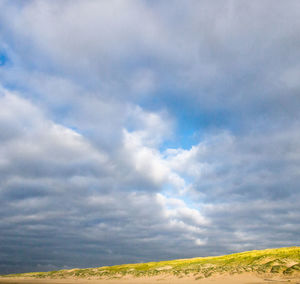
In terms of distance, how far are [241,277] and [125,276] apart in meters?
46.9

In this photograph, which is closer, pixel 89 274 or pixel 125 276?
pixel 125 276

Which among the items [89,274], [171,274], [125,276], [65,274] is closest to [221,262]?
[171,274]

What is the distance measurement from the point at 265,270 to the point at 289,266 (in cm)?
471

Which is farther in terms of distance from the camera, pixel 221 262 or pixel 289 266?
pixel 221 262

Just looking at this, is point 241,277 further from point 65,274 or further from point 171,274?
point 65,274

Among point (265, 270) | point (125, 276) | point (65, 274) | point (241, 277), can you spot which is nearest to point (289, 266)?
point (265, 270)

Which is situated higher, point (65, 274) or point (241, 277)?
point (65, 274)

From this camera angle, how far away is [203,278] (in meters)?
60.5

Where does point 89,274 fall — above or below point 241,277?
above

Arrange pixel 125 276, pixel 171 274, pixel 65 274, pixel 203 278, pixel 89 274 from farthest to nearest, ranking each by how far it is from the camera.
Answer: pixel 65 274 → pixel 89 274 → pixel 125 276 → pixel 171 274 → pixel 203 278

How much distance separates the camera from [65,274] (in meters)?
116

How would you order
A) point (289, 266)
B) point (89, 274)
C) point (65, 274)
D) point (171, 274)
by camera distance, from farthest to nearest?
point (65, 274), point (89, 274), point (171, 274), point (289, 266)

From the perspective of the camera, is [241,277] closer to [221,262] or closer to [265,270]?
[265,270]

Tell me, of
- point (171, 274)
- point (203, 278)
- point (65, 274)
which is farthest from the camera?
point (65, 274)
